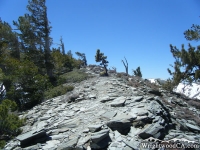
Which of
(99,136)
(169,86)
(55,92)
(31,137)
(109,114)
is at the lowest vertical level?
(99,136)

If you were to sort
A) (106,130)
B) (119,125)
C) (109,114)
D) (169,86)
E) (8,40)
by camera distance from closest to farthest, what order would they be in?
(106,130)
(119,125)
(109,114)
(169,86)
(8,40)

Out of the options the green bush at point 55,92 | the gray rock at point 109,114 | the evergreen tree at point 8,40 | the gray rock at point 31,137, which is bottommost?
the gray rock at point 31,137

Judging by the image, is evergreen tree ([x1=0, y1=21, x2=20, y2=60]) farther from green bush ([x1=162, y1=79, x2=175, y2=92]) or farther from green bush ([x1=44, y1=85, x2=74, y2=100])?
green bush ([x1=162, y1=79, x2=175, y2=92])

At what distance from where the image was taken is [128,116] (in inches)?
244

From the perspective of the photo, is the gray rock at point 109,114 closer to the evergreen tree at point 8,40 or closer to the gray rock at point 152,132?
the gray rock at point 152,132

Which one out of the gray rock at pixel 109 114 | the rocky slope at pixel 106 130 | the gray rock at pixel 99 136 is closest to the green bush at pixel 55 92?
the rocky slope at pixel 106 130

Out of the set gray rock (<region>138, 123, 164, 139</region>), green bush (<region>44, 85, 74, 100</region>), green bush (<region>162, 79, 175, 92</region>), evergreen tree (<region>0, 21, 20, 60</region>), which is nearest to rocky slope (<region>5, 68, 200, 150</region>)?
gray rock (<region>138, 123, 164, 139</region>)

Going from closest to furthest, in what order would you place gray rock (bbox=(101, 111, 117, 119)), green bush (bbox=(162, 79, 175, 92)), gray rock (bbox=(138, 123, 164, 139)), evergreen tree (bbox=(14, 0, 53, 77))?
gray rock (bbox=(138, 123, 164, 139)) → gray rock (bbox=(101, 111, 117, 119)) → green bush (bbox=(162, 79, 175, 92)) → evergreen tree (bbox=(14, 0, 53, 77))

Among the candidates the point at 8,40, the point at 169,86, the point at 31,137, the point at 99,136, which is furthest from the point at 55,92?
the point at 8,40

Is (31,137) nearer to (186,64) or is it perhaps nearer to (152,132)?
(152,132)

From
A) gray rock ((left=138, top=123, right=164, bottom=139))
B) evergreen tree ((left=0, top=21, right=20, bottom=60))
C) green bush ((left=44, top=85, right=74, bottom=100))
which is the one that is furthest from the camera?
evergreen tree ((left=0, top=21, right=20, bottom=60))

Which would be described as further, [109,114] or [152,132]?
[109,114]

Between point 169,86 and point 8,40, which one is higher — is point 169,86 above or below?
below

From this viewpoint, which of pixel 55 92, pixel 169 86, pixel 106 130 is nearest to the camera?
pixel 106 130
